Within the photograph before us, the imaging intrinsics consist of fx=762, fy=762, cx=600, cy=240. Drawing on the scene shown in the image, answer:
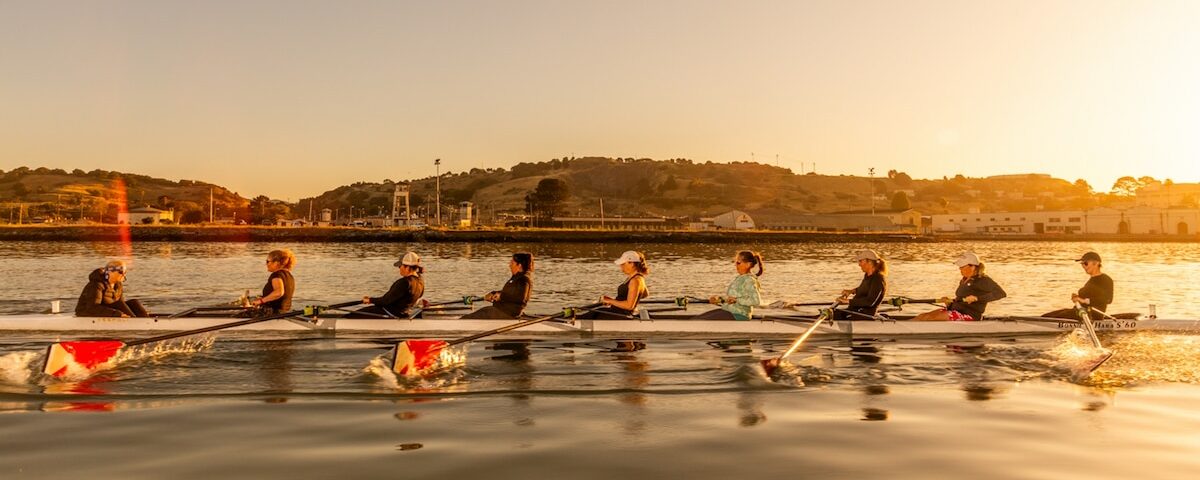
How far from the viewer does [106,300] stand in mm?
15812

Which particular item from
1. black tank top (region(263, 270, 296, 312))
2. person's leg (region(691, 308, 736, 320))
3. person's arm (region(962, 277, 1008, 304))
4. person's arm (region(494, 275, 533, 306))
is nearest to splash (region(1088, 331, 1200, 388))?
person's arm (region(962, 277, 1008, 304))

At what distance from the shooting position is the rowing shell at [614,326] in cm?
1538

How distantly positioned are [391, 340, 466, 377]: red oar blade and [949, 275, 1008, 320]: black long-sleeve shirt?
11.0m

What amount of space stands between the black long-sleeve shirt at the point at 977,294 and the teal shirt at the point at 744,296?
4392 mm

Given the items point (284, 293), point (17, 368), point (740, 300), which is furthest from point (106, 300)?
point (740, 300)

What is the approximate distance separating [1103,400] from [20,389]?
14740mm

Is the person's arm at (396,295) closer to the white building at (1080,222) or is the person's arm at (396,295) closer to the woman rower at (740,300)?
the woman rower at (740,300)

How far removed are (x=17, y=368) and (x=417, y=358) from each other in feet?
19.8

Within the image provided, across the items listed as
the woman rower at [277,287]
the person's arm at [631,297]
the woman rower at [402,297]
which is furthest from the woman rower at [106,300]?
the person's arm at [631,297]

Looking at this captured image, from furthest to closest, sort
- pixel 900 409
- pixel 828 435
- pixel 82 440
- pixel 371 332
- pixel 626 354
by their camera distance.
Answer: pixel 371 332 → pixel 626 354 → pixel 900 409 → pixel 828 435 → pixel 82 440

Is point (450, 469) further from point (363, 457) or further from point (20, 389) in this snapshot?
point (20, 389)

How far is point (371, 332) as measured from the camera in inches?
616

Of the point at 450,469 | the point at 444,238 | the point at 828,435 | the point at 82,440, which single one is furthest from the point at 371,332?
the point at 444,238

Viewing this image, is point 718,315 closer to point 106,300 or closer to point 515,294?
point 515,294
